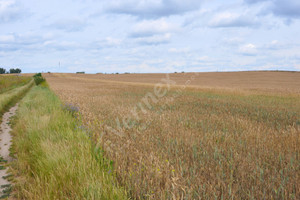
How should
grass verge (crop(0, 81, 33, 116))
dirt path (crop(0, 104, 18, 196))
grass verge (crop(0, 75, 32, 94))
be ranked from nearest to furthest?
1. dirt path (crop(0, 104, 18, 196))
2. grass verge (crop(0, 81, 33, 116))
3. grass verge (crop(0, 75, 32, 94))

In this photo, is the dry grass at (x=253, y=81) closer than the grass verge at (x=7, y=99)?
No

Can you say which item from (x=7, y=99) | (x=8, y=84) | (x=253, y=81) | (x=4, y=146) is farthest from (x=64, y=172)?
(x=253, y=81)

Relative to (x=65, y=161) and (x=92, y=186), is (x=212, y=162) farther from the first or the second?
(x=65, y=161)

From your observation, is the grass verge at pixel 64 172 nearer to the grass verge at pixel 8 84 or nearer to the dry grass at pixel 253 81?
the dry grass at pixel 253 81

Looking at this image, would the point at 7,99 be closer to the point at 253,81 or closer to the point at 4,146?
the point at 4,146

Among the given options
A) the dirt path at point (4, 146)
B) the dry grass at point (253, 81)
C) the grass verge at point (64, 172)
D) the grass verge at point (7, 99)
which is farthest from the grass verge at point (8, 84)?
the dry grass at point (253, 81)

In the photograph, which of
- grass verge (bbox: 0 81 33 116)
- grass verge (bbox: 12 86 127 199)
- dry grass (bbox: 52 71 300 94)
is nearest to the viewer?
grass verge (bbox: 12 86 127 199)

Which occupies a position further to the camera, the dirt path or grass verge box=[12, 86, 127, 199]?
the dirt path

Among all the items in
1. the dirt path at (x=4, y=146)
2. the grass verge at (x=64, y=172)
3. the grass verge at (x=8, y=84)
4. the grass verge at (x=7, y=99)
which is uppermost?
the grass verge at (x=8, y=84)

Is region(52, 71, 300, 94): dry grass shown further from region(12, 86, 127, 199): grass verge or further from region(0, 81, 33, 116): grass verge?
region(0, 81, 33, 116): grass verge

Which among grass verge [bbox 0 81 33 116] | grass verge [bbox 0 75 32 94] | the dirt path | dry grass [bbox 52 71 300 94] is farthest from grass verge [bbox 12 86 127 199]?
grass verge [bbox 0 75 32 94]

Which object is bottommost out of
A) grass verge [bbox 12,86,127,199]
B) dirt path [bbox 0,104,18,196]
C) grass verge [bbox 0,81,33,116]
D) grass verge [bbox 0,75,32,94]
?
dirt path [bbox 0,104,18,196]

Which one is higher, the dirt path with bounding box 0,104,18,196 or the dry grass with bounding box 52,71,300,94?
the dry grass with bounding box 52,71,300,94

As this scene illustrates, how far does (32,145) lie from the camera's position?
5.55 m
